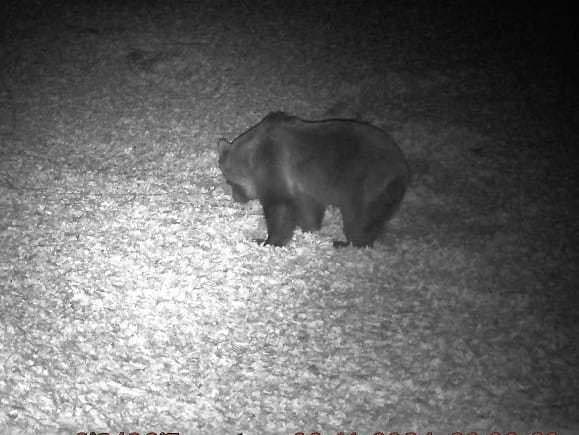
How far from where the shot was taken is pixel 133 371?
137 inches

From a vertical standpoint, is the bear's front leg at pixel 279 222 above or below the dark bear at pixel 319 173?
below

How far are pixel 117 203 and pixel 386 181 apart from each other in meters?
2.57

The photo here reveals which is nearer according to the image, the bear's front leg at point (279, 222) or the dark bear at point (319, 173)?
the dark bear at point (319, 173)

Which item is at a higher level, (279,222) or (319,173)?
(319,173)

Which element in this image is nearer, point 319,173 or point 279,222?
point 319,173

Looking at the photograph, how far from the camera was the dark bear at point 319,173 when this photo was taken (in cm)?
427

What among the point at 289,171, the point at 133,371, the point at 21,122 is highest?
the point at 289,171

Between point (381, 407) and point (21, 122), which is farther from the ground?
point (381, 407)

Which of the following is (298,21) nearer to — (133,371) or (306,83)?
(306,83)

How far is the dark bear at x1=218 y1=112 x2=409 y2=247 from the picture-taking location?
4.27 meters

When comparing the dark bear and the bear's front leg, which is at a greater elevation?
the dark bear

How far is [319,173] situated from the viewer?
176 inches

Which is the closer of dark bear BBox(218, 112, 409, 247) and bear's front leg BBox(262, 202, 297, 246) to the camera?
dark bear BBox(218, 112, 409, 247)

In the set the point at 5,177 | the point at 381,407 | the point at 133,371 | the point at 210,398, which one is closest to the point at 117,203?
the point at 5,177
